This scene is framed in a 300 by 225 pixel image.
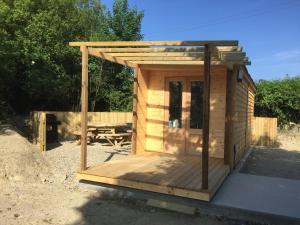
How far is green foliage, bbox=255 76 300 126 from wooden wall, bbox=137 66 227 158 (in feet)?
29.4

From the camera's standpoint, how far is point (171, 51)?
5.52 metres

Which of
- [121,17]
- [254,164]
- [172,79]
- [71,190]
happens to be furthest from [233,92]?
[121,17]

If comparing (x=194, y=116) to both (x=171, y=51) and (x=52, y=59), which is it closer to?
(x=171, y=51)

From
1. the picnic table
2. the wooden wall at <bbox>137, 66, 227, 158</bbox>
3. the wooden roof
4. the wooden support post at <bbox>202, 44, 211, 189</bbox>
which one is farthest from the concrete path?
the picnic table

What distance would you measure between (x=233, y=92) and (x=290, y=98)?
32.1 ft

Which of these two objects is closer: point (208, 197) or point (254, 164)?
point (208, 197)

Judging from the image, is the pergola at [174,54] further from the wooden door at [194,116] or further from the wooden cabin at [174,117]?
the wooden door at [194,116]

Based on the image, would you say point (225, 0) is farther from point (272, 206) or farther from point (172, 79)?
point (272, 206)

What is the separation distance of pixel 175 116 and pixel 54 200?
3.96 meters

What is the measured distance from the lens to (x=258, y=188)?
19.2 ft

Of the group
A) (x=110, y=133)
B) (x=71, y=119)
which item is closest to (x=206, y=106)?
(x=110, y=133)

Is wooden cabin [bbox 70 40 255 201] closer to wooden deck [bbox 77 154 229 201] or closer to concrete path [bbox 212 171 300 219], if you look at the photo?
wooden deck [bbox 77 154 229 201]

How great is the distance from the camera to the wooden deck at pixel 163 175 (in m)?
5.09

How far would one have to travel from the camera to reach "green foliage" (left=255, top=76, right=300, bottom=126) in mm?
15430
